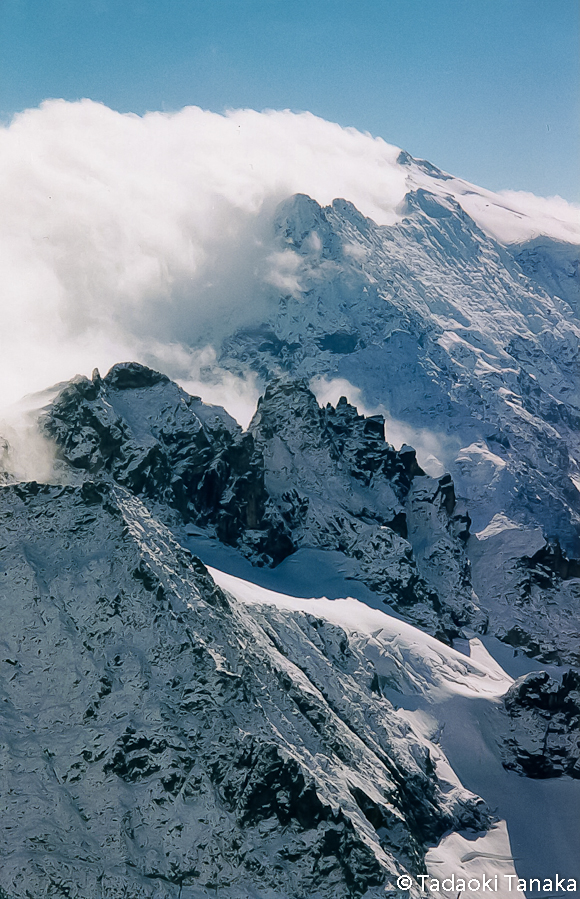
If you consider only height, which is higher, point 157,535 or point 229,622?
point 157,535

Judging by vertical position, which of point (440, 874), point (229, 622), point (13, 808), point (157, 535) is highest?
point (157, 535)

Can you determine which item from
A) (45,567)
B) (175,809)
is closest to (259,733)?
(175,809)

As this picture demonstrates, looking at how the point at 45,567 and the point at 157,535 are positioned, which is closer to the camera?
the point at 45,567

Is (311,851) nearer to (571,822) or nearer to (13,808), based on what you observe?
(13,808)

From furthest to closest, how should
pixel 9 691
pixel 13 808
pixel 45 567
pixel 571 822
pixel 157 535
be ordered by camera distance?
pixel 571 822 → pixel 157 535 → pixel 45 567 → pixel 9 691 → pixel 13 808

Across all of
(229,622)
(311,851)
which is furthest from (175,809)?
(229,622)

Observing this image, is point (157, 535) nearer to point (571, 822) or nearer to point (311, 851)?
point (311, 851)

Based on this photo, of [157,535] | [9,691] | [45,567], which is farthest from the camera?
[157,535]

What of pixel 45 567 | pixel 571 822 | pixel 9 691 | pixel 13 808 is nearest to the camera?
pixel 13 808

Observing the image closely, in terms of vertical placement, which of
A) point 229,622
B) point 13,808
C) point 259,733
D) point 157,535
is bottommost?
point 13,808
